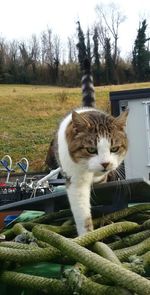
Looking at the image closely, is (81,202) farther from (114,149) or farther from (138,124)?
(138,124)

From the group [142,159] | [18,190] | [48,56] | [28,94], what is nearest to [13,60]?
[48,56]

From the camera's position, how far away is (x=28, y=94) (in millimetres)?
33500

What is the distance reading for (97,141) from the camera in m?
1.89

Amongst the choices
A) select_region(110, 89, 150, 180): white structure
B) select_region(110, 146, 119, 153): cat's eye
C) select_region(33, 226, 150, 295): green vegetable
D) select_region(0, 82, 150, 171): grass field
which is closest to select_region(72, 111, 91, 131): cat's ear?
select_region(110, 146, 119, 153): cat's eye

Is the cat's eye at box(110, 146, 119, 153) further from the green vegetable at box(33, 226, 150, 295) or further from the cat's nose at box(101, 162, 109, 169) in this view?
the green vegetable at box(33, 226, 150, 295)

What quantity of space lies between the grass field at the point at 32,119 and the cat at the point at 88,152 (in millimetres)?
16543

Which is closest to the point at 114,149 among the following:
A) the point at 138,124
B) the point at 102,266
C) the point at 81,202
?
the point at 81,202

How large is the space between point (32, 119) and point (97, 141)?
26336mm

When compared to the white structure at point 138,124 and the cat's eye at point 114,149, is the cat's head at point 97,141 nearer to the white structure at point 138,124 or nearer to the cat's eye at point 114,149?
the cat's eye at point 114,149

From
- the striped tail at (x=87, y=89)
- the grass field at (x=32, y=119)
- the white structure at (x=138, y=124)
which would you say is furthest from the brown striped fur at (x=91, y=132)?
the grass field at (x=32, y=119)

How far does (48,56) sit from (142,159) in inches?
1434

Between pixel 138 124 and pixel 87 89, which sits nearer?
pixel 87 89

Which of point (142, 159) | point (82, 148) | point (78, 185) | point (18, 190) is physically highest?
point (82, 148)

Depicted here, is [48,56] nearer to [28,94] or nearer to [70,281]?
[28,94]
